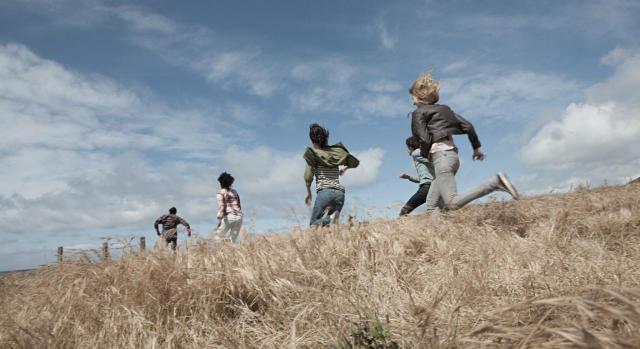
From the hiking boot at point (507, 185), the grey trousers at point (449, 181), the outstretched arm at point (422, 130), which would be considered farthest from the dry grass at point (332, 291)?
the outstretched arm at point (422, 130)

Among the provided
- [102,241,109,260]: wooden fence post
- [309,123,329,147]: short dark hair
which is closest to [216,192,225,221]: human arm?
[309,123,329,147]: short dark hair

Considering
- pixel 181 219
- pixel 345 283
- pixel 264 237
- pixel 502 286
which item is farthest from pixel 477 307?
pixel 181 219

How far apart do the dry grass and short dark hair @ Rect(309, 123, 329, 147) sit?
295cm

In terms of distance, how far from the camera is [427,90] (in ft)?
18.3

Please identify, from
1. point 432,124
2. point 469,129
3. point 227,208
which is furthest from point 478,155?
point 227,208

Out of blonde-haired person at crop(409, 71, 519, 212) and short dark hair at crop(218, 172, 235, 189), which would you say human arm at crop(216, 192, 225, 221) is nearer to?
short dark hair at crop(218, 172, 235, 189)

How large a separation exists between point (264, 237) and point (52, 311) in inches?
68.6

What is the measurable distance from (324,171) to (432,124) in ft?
6.60

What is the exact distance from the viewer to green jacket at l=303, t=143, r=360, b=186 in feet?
21.6

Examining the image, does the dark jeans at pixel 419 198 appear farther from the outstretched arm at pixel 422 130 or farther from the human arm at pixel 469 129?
the outstretched arm at pixel 422 130

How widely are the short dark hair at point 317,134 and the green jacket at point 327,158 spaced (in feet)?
0.43

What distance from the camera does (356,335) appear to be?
5.86ft

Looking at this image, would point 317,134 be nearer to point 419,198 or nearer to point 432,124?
point 432,124

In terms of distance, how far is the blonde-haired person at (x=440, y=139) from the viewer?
509 centimetres
